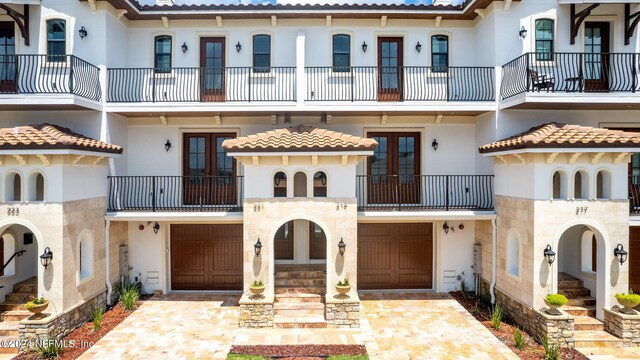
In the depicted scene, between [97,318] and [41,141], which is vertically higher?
[41,141]

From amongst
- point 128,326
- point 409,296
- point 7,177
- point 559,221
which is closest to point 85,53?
point 7,177

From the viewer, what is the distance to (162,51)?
14406 millimetres

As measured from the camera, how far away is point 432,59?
47.4 feet

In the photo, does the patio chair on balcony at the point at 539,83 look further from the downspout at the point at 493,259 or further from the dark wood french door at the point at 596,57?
the downspout at the point at 493,259

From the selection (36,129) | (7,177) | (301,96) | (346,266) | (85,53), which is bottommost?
(346,266)

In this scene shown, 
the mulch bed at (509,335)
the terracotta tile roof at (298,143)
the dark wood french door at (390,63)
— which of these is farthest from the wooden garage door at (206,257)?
the mulch bed at (509,335)

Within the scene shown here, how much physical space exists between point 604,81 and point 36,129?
61.2 ft

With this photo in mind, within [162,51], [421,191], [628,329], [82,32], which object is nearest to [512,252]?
[628,329]

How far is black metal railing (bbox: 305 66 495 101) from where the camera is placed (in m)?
14.0

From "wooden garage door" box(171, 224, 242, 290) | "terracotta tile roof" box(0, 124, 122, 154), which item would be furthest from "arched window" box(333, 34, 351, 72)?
"terracotta tile roof" box(0, 124, 122, 154)

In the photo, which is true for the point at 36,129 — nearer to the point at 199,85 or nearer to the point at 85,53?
the point at 85,53

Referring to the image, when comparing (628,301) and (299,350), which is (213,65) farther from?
(628,301)

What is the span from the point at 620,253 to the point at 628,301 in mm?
1268

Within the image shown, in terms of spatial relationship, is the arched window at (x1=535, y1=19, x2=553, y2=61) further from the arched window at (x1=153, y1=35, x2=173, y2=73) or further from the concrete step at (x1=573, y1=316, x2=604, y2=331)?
the arched window at (x1=153, y1=35, x2=173, y2=73)
